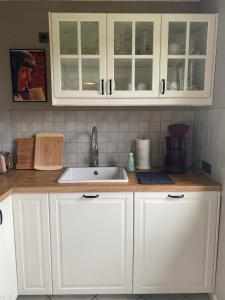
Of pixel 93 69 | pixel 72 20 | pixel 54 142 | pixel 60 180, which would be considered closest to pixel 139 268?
pixel 60 180

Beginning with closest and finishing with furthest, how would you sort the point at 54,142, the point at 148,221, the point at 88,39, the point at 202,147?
the point at 148,221, the point at 88,39, the point at 202,147, the point at 54,142

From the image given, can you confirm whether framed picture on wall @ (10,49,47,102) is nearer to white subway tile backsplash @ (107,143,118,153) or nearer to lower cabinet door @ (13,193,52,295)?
white subway tile backsplash @ (107,143,118,153)

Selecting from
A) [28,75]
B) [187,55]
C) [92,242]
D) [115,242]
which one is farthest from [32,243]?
[187,55]

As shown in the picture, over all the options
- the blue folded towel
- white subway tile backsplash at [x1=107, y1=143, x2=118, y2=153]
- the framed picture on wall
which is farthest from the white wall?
the framed picture on wall

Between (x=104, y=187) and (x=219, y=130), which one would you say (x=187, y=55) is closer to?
(x=219, y=130)

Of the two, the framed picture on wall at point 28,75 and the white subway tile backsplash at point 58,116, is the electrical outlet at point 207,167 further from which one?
the framed picture on wall at point 28,75

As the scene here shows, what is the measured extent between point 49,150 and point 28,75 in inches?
26.0

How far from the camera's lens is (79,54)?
1.59 m

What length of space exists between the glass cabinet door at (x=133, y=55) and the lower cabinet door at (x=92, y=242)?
786mm

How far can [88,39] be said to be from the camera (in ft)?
5.27

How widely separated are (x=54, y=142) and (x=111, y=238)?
954 millimetres

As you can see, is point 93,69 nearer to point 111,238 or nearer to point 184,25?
point 184,25

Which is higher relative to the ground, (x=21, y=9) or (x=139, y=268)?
(x=21, y=9)

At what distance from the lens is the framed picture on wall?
186cm
